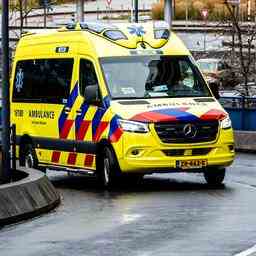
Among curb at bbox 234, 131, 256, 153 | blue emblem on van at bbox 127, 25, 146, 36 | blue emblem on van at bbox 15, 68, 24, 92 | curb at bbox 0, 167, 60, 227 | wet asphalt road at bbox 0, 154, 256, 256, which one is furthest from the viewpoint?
curb at bbox 234, 131, 256, 153

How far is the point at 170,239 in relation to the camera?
12508mm

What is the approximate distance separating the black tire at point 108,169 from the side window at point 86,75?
1.28 metres

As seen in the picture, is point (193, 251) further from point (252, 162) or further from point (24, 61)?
point (252, 162)

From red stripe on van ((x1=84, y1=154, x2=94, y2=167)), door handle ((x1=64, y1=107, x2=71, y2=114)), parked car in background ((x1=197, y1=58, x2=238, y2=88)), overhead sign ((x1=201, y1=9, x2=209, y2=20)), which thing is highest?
door handle ((x1=64, y1=107, x2=71, y2=114))

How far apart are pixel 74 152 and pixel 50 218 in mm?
4943

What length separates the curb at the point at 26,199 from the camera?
47.3 feet

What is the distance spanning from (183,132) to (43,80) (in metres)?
4.03

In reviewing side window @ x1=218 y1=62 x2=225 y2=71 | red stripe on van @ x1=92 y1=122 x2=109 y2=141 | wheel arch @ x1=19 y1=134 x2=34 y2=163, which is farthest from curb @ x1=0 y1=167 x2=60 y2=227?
side window @ x1=218 y1=62 x2=225 y2=71

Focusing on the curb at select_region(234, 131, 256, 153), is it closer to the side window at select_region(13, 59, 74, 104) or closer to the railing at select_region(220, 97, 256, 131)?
the railing at select_region(220, 97, 256, 131)

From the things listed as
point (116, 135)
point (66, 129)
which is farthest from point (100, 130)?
point (66, 129)

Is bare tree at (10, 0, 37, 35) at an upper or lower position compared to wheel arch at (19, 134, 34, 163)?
upper

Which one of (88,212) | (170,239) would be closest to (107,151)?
(88,212)

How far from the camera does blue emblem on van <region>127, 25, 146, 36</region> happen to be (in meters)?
19.9

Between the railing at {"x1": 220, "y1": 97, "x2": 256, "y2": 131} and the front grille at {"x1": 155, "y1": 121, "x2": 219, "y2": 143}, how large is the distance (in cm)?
1216
